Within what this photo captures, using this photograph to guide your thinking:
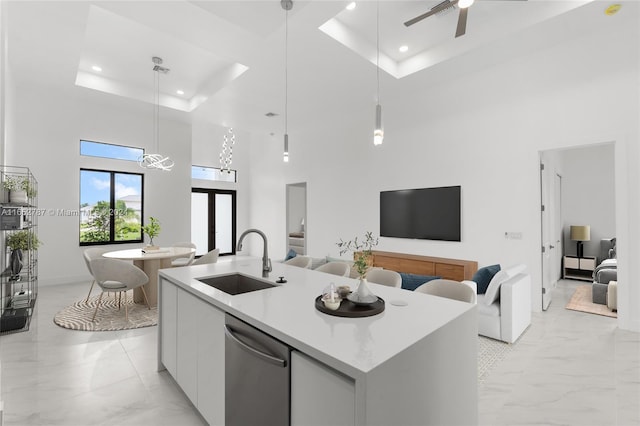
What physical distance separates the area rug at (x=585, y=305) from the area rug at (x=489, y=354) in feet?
6.20

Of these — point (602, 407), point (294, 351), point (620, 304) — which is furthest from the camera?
point (620, 304)

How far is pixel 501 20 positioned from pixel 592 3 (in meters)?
0.81

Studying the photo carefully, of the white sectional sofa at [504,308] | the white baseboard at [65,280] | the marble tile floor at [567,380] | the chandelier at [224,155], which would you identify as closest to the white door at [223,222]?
the chandelier at [224,155]

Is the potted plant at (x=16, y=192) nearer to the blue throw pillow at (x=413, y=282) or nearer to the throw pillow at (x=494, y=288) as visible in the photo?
the blue throw pillow at (x=413, y=282)

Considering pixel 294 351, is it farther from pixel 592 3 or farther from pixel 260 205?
pixel 260 205

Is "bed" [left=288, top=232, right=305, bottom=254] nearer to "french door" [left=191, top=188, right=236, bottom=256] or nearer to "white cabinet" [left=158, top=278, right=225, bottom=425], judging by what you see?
"french door" [left=191, top=188, right=236, bottom=256]

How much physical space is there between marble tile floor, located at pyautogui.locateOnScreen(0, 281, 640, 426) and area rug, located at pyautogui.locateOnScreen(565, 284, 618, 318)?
1.91 feet

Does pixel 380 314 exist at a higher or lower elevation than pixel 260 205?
lower

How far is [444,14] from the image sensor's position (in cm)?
349

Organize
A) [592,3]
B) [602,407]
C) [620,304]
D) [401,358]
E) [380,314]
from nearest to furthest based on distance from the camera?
[401,358] < [380,314] < [602,407] < [592,3] < [620,304]

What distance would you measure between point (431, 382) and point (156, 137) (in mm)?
7065

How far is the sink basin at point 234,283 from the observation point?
2254mm

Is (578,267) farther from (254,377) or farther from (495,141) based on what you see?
(254,377)

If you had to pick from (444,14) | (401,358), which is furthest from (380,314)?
(444,14)
